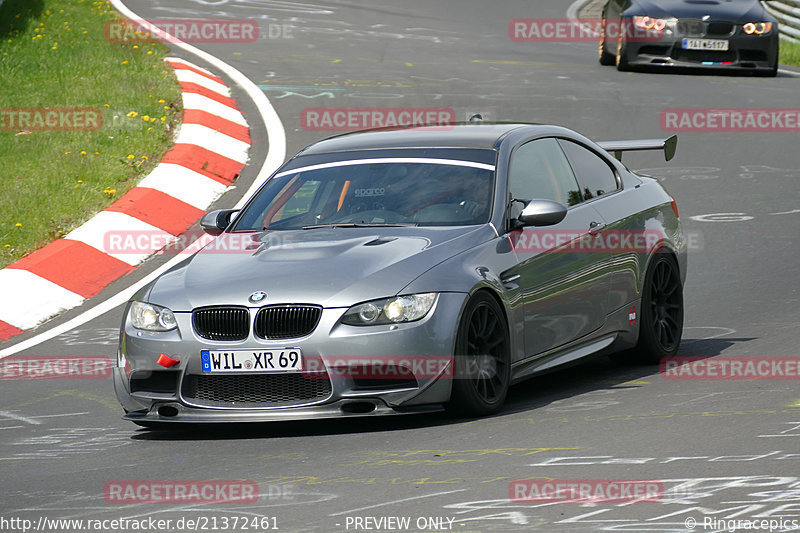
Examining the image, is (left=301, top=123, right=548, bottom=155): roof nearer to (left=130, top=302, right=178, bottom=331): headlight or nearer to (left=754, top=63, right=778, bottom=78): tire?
(left=130, top=302, right=178, bottom=331): headlight

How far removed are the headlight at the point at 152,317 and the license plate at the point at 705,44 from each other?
14364 millimetres

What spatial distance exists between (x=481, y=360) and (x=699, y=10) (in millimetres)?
14256

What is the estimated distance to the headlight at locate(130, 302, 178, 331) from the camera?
23.2 ft

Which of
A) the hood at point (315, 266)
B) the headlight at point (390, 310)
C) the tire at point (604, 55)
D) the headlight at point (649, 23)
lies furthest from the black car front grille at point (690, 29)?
the headlight at point (390, 310)

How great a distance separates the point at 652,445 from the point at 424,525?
1.52 metres

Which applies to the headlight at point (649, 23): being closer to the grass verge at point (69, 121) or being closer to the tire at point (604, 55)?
the tire at point (604, 55)

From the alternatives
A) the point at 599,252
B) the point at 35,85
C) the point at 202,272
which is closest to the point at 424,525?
the point at 202,272

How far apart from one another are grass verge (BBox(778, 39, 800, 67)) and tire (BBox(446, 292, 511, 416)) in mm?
17083
